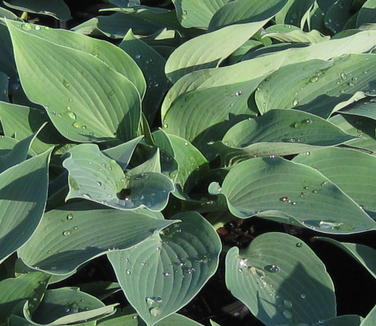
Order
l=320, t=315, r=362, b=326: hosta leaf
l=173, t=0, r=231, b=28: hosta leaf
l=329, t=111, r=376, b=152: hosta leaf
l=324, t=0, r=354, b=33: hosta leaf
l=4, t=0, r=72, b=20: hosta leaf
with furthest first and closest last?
l=4, t=0, r=72, b=20: hosta leaf < l=324, t=0, r=354, b=33: hosta leaf < l=173, t=0, r=231, b=28: hosta leaf < l=329, t=111, r=376, b=152: hosta leaf < l=320, t=315, r=362, b=326: hosta leaf

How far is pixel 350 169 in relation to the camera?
76.1 inches

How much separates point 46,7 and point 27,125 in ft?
3.52

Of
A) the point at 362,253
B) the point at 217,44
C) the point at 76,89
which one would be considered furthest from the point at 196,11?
the point at 362,253

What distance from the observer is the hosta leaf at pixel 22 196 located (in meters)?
1.55

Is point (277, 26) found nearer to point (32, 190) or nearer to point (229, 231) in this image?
point (229, 231)

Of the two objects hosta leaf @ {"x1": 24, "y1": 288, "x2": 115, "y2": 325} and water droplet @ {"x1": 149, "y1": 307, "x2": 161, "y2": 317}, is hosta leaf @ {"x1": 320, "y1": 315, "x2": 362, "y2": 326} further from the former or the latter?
hosta leaf @ {"x1": 24, "y1": 288, "x2": 115, "y2": 325}

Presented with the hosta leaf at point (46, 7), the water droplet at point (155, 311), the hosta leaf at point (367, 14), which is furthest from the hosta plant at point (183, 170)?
the hosta leaf at point (46, 7)

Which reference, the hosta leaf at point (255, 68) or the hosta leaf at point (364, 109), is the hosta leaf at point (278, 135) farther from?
the hosta leaf at point (364, 109)

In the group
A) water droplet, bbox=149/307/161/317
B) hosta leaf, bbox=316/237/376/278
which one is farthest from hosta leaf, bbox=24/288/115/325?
hosta leaf, bbox=316/237/376/278

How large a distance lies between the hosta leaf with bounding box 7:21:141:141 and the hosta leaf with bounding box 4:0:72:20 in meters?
0.92

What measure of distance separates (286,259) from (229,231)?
0.46 meters

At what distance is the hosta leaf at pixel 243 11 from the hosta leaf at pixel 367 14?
0.46 metres

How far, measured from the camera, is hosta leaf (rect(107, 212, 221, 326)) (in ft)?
5.02

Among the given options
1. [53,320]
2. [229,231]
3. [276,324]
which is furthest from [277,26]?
[53,320]
